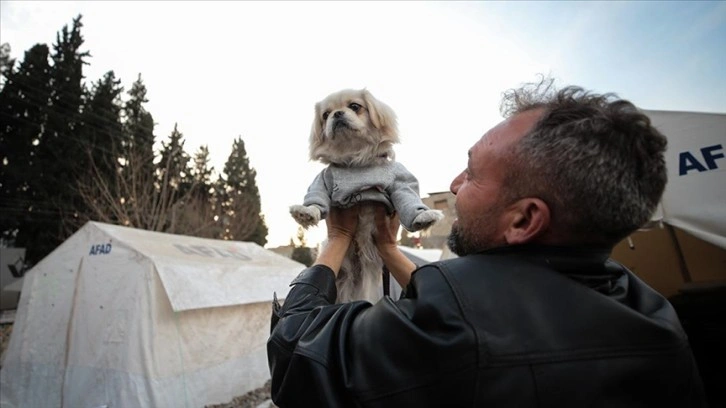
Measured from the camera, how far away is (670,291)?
406cm

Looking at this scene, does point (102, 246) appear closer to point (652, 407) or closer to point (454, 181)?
point (454, 181)

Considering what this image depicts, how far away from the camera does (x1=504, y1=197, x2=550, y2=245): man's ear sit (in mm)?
874

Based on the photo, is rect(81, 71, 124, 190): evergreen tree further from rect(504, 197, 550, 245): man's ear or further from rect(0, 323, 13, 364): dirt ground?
rect(504, 197, 550, 245): man's ear

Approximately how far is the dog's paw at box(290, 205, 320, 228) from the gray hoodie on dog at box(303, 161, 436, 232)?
47 millimetres

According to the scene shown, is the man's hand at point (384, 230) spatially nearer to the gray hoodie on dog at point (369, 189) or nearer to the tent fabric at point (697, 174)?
the gray hoodie on dog at point (369, 189)

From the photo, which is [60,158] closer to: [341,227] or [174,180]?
[174,180]

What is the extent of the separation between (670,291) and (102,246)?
742cm

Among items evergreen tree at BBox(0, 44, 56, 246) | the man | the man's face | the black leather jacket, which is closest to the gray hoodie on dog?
the man's face

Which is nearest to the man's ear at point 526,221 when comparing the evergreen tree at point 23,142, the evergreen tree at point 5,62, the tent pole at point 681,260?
the tent pole at point 681,260

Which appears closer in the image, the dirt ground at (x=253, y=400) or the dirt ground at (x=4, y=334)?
the dirt ground at (x=253, y=400)

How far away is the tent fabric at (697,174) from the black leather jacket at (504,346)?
2.79 meters

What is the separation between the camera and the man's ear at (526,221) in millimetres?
874

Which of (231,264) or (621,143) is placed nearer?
(621,143)

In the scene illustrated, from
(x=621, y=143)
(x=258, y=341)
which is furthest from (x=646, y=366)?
(x=258, y=341)
